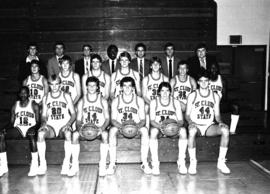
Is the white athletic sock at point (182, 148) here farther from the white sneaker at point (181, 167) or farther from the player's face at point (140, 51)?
the player's face at point (140, 51)

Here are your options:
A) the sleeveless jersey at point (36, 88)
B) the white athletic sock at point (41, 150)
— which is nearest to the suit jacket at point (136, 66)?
the sleeveless jersey at point (36, 88)

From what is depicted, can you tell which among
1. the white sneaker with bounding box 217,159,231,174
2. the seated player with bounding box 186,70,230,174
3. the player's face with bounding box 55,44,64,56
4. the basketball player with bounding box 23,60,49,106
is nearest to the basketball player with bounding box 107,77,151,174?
the seated player with bounding box 186,70,230,174

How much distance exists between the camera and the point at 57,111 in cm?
493

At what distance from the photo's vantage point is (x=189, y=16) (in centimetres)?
813

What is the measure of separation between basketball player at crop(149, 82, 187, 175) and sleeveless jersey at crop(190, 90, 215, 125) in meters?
0.25

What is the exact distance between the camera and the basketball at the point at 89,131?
4.52m

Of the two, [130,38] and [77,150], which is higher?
[130,38]

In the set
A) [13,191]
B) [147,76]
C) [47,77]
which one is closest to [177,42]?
[147,76]

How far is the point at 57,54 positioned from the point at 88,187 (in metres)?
2.72

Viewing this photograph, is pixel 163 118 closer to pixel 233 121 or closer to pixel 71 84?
pixel 233 121

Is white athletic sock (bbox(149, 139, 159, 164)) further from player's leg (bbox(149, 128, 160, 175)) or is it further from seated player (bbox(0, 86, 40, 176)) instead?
seated player (bbox(0, 86, 40, 176))

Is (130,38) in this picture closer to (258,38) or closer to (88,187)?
(258,38)

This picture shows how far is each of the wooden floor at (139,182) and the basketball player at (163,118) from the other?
0.63ft

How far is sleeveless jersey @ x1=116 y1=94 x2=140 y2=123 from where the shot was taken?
16.2 ft
